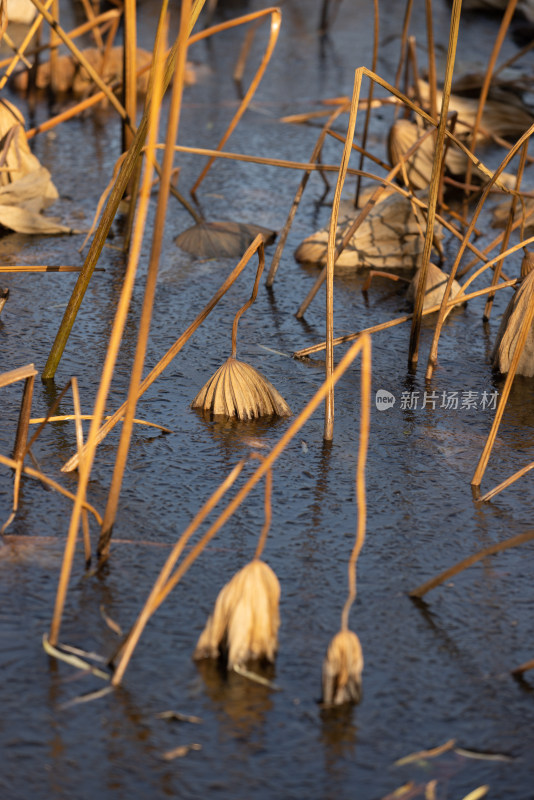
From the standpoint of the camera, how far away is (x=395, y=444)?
1.41 metres

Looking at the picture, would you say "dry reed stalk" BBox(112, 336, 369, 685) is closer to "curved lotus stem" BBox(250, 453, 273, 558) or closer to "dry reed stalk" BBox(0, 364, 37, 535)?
"curved lotus stem" BBox(250, 453, 273, 558)

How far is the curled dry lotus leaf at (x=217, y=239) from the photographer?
2.14 meters

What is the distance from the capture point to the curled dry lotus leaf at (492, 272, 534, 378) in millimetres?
1535

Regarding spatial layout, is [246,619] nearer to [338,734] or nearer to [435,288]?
[338,734]

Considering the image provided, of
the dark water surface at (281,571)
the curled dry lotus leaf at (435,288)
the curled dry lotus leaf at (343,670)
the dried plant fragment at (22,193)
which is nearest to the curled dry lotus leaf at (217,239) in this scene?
the dark water surface at (281,571)

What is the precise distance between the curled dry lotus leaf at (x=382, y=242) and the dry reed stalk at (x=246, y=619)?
1.29m

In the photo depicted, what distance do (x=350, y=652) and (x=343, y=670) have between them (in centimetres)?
2

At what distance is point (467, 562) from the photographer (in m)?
0.95

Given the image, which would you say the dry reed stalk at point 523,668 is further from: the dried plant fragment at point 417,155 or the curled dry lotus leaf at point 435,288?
the dried plant fragment at point 417,155

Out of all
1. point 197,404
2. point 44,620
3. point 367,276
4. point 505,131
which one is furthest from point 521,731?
point 505,131

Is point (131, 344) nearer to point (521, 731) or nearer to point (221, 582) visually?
point (221, 582)

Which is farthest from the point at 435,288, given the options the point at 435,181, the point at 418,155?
the point at 418,155

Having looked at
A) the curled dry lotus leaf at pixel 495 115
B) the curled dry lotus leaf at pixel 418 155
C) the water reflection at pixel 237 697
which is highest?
the curled dry lotus leaf at pixel 495 115

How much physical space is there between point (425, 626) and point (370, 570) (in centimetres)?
11
